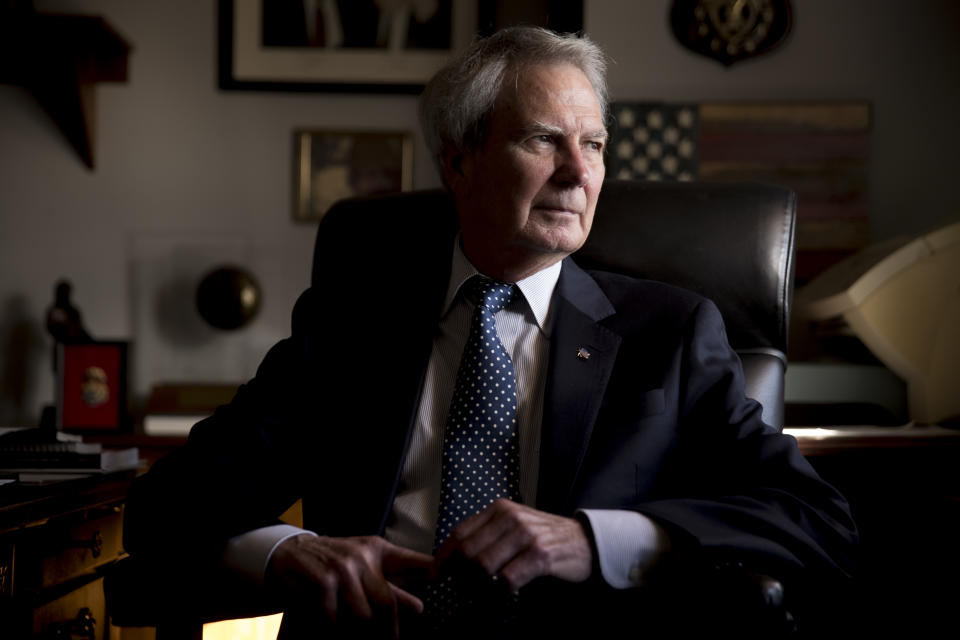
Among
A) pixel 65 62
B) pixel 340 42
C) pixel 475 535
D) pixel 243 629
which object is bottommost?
pixel 243 629

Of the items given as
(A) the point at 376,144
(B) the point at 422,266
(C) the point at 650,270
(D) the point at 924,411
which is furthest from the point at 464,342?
(A) the point at 376,144

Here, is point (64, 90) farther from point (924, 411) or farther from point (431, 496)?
point (924, 411)

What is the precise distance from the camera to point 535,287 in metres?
1.42

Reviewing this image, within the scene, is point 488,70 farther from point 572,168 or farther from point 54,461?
point 54,461

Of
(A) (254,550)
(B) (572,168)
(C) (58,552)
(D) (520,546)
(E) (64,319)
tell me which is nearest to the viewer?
(D) (520,546)

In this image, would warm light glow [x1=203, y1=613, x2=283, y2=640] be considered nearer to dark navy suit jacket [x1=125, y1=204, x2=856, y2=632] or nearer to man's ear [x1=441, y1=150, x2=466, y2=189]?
dark navy suit jacket [x1=125, y1=204, x2=856, y2=632]

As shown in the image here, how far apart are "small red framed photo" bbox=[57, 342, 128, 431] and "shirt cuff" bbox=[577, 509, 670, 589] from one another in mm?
1669

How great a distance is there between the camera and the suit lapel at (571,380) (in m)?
1.25

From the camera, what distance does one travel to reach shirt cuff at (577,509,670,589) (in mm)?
1074

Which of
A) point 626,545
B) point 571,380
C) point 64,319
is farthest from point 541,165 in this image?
point 64,319

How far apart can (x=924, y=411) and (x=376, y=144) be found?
5.44 feet

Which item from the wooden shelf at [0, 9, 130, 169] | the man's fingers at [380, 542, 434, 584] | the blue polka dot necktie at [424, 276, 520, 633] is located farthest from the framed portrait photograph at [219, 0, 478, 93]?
the man's fingers at [380, 542, 434, 584]

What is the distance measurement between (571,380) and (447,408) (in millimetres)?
209

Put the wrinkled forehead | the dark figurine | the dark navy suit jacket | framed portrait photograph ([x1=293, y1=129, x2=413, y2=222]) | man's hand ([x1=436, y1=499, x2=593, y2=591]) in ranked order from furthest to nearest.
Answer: framed portrait photograph ([x1=293, y1=129, x2=413, y2=222]) → the dark figurine → the wrinkled forehead → the dark navy suit jacket → man's hand ([x1=436, y1=499, x2=593, y2=591])
